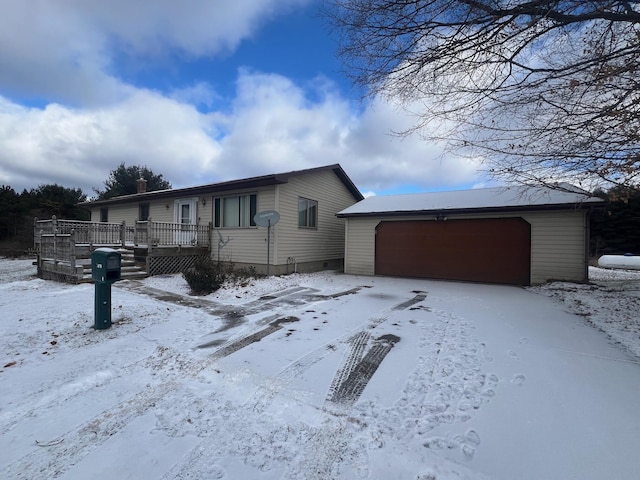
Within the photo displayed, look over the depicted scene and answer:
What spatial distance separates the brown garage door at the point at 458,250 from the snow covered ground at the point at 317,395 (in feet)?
14.0

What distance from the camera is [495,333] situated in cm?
472

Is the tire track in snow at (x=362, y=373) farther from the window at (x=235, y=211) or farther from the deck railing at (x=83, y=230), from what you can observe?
the deck railing at (x=83, y=230)

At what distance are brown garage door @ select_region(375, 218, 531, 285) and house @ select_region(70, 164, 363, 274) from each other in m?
2.84

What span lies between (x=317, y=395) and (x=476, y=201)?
1033cm

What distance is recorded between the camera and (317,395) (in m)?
2.91

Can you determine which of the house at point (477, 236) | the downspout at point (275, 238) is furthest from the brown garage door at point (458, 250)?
the downspout at point (275, 238)

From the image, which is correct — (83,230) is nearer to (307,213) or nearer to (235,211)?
(235,211)

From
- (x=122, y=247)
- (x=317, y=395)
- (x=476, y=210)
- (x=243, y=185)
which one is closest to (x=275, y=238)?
(x=243, y=185)

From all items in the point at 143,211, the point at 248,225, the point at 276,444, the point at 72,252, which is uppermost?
the point at 143,211

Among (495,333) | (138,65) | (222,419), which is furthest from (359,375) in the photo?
(138,65)

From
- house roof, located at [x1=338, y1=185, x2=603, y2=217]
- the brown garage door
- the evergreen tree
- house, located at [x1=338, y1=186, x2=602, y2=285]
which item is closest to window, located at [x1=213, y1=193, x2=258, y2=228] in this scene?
house roof, located at [x1=338, y1=185, x2=603, y2=217]

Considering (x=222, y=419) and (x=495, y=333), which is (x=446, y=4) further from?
(x=222, y=419)

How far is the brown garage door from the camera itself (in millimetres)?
10031

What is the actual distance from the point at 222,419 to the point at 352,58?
5.26 m
